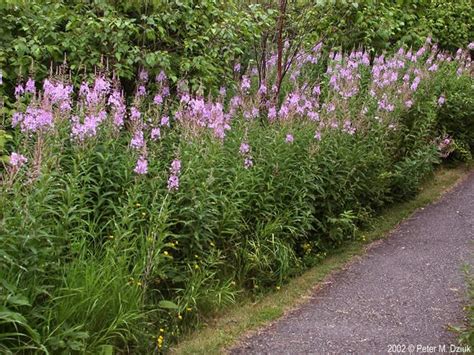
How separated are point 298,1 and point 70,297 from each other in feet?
18.1

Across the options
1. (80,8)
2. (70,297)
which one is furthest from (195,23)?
(70,297)

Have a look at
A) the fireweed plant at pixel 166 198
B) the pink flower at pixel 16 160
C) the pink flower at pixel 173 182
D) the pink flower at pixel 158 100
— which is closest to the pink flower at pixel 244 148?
the fireweed plant at pixel 166 198

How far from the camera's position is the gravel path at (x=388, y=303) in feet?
14.8

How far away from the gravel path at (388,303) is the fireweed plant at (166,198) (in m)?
0.52

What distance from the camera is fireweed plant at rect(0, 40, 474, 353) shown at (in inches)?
150

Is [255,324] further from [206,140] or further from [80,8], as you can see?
[80,8]

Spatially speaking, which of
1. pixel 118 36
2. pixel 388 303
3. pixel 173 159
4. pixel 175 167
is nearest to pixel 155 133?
pixel 173 159

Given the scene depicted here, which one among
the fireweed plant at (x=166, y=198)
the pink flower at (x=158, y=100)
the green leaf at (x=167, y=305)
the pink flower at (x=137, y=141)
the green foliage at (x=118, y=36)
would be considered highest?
the green foliage at (x=118, y=36)
